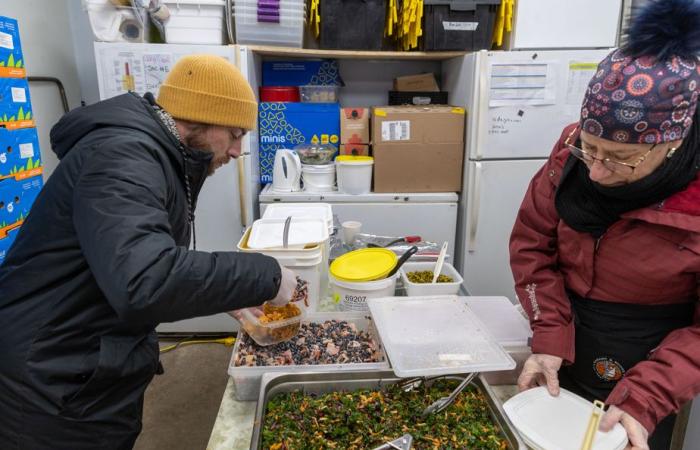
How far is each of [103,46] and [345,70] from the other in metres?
1.48

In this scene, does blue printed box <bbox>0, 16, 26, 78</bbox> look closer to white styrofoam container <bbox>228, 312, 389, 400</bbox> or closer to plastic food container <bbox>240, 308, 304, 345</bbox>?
plastic food container <bbox>240, 308, 304, 345</bbox>

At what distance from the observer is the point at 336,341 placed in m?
1.24

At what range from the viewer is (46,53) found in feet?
8.96

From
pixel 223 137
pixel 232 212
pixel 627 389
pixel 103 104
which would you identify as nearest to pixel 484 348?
pixel 627 389

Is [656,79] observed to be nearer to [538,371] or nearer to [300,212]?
Answer: [538,371]

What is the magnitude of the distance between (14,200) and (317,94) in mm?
1704

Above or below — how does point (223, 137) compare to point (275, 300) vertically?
above

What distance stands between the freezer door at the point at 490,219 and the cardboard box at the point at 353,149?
639 millimetres

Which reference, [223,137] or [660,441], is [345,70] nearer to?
[223,137]

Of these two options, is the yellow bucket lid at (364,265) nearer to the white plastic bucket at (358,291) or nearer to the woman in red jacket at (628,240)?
the white plastic bucket at (358,291)

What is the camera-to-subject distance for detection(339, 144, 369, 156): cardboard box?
113 inches

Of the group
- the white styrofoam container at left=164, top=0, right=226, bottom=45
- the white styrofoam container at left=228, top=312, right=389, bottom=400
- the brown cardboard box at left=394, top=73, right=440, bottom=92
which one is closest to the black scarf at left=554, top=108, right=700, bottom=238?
the white styrofoam container at left=228, top=312, right=389, bottom=400

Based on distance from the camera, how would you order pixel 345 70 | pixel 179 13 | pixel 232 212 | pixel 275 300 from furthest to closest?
pixel 345 70 → pixel 232 212 → pixel 179 13 → pixel 275 300

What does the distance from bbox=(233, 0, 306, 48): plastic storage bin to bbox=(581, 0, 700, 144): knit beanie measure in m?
1.98
